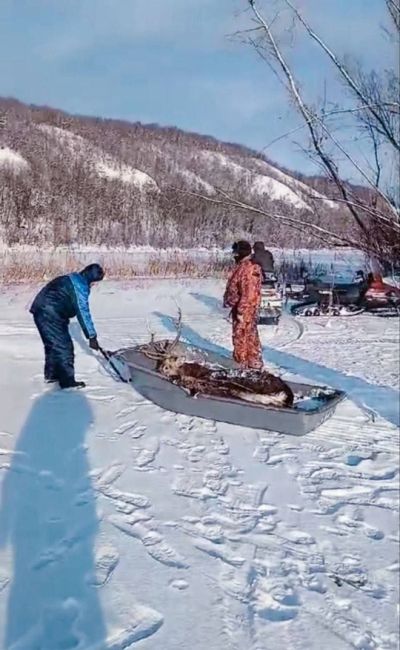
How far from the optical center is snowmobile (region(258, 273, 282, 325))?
1193 centimetres

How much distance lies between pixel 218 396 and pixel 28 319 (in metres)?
7.12

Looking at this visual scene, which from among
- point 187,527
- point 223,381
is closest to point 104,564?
point 187,527

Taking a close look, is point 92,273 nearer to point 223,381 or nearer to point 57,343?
point 57,343

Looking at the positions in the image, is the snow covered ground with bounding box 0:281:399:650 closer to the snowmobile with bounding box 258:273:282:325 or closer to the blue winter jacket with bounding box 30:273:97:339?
the blue winter jacket with bounding box 30:273:97:339

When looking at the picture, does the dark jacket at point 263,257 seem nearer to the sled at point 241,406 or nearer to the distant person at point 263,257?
the distant person at point 263,257

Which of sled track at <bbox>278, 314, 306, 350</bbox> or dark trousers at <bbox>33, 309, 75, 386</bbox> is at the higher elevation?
dark trousers at <bbox>33, 309, 75, 386</bbox>

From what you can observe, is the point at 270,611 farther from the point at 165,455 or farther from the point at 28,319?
the point at 28,319

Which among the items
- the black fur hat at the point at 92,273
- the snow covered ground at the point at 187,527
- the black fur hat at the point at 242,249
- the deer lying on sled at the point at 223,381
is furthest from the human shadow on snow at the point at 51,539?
the black fur hat at the point at 242,249

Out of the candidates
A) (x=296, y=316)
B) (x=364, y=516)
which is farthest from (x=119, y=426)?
(x=296, y=316)

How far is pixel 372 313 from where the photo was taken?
14.0m

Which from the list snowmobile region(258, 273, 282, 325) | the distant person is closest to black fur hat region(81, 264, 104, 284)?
the distant person

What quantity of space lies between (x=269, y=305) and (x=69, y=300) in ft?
19.0

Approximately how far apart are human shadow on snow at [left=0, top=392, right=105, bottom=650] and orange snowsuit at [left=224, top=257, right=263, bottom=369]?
2389 mm

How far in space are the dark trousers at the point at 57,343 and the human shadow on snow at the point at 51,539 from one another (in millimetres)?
1351
